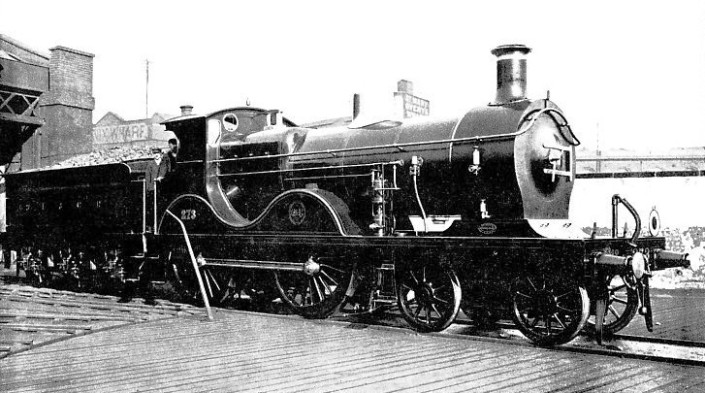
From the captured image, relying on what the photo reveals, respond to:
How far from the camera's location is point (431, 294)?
24.1 feet

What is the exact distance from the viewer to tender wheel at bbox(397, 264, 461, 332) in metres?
7.09

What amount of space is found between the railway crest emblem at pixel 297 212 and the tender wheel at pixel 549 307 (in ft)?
9.17

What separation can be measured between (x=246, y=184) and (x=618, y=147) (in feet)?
45.6

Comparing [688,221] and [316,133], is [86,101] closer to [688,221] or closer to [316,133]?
[316,133]

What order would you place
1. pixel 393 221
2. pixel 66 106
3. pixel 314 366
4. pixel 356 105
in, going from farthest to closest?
pixel 66 106
pixel 356 105
pixel 393 221
pixel 314 366

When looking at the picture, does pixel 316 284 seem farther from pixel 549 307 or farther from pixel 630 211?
pixel 630 211

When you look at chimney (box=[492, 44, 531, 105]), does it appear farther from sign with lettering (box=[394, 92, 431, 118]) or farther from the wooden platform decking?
sign with lettering (box=[394, 92, 431, 118])

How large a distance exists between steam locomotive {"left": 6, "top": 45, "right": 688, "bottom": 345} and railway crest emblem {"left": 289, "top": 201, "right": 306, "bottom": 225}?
0.03 m

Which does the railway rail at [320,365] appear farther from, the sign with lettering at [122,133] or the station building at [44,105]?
the sign with lettering at [122,133]

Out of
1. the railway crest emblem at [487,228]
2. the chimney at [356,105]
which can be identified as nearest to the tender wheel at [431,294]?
the railway crest emblem at [487,228]

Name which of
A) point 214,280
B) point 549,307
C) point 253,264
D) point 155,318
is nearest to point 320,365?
point 549,307

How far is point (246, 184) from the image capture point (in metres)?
9.62

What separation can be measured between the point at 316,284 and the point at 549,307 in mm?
2940

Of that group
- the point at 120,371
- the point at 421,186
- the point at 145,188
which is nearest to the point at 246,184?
the point at 145,188
